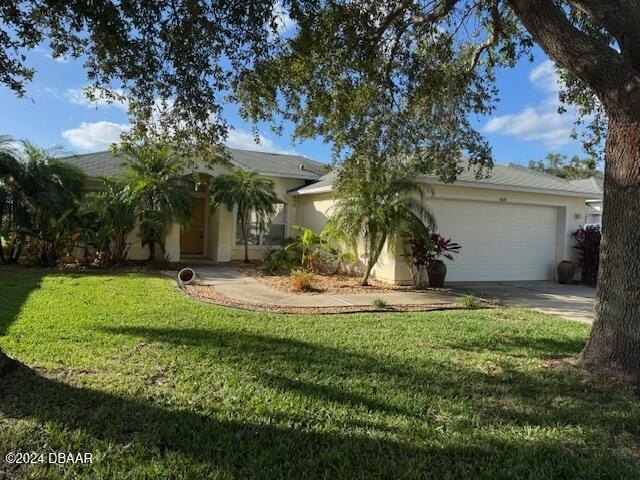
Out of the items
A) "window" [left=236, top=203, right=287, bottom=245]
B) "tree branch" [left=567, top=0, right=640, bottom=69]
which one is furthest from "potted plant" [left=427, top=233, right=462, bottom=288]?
"tree branch" [left=567, top=0, right=640, bottom=69]

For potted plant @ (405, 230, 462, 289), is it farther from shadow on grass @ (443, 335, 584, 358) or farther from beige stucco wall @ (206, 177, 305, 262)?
beige stucco wall @ (206, 177, 305, 262)

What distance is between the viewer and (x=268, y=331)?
7.18 metres

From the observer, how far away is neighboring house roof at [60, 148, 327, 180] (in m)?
A: 16.7

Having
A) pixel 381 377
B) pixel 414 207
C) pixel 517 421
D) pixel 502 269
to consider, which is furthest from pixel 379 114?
pixel 502 269

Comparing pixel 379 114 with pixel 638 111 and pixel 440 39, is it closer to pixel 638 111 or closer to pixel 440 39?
pixel 440 39

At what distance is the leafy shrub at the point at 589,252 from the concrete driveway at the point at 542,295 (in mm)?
→ 919

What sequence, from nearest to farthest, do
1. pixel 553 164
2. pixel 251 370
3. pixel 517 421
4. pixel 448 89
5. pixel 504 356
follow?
pixel 517 421 < pixel 251 370 < pixel 504 356 < pixel 448 89 < pixel 553 164

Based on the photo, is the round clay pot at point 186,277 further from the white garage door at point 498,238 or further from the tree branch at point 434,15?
the tree branch at point 434,15

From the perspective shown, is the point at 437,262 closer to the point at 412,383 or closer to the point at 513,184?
the point at 513,184

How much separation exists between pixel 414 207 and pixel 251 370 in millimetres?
7868

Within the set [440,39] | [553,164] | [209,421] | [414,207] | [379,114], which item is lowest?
[209,421]

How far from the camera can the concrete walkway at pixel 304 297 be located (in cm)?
991

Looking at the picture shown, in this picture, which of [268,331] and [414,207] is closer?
[268,331]

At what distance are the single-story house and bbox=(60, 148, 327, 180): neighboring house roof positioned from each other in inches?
1.8
